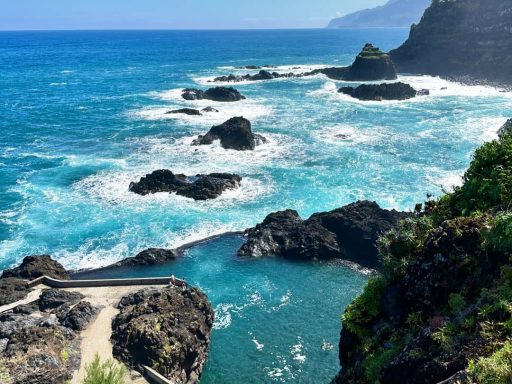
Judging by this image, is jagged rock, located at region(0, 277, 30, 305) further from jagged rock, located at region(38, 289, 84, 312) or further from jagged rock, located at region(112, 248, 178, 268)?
jagged rock, located at region(112, 248, 178, 268)

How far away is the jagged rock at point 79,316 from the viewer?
2970 centimetres

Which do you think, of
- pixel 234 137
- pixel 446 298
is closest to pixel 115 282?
pixel 446 298

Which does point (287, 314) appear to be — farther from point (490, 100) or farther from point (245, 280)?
point (490, 100)

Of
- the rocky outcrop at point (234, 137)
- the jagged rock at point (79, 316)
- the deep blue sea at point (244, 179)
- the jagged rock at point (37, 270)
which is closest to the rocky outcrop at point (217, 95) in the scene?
the deep blue sea at point (244, 179)

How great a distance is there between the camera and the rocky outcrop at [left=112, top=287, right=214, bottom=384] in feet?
90.9

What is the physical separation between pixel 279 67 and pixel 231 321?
144686 mm

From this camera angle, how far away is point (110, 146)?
74312mm

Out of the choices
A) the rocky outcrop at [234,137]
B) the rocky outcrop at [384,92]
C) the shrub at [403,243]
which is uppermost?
the shrub at [403,243]

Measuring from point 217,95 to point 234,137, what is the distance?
37.7m

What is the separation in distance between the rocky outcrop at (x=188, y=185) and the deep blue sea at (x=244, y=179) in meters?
1.20

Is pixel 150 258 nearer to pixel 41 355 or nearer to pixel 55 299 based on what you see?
pixel 55 299

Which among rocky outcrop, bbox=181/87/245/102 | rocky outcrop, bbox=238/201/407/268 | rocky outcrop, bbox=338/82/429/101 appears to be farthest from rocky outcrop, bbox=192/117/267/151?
rocky outcrop, bbox=338/82/429/101

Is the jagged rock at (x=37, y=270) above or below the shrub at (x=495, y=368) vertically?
below

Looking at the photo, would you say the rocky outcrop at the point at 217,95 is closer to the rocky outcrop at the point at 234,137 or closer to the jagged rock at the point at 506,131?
the rocky outcrop at the point at 234,137
